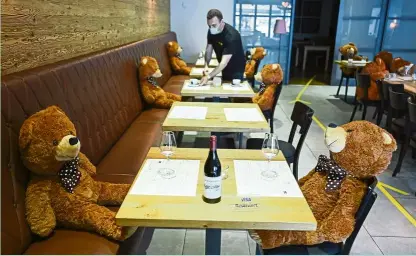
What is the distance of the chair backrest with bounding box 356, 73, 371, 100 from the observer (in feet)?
16.5

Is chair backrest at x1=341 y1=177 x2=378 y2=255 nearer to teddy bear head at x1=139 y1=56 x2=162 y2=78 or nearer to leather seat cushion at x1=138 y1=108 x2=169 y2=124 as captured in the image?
leather seat cushion at x1=138 y1=108 x2=169 y2=124

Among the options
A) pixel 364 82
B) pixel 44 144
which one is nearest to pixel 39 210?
pixel 44 144

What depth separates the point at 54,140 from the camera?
5.23 ft

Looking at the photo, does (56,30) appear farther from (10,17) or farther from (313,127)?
(313,127)

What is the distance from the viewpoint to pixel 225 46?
14.4 feet

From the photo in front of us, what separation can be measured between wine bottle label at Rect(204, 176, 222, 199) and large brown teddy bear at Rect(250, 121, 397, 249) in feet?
1.32

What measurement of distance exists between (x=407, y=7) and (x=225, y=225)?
904 centimetres

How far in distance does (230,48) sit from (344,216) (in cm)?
310

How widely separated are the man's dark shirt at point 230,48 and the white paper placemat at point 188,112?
1501mm

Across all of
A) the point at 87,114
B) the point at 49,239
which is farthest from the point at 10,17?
the point at 49,239

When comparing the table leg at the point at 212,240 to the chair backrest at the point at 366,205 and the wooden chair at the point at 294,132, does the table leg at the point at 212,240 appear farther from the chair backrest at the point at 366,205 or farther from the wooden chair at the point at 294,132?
the wooden chair at the point at 294,132

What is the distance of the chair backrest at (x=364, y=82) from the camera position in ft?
16.5

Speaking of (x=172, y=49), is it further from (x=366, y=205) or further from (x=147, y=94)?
(x=366, y=205)

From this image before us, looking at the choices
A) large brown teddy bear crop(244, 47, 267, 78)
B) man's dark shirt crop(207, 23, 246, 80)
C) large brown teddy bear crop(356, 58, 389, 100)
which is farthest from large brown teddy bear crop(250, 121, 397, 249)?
large brown teddy bear crop(244, 47, 267, 78)
